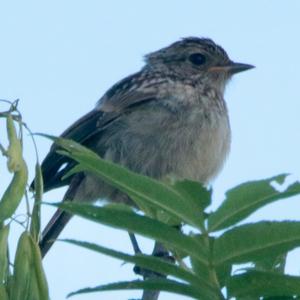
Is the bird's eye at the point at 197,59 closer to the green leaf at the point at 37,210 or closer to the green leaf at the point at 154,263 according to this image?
the green leaf at the point at 37,210

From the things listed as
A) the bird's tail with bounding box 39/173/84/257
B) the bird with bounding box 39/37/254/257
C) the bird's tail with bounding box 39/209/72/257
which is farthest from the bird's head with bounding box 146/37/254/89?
the bird's tail with bounding box 39/209/72/257

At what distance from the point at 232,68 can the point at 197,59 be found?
42 centimetres

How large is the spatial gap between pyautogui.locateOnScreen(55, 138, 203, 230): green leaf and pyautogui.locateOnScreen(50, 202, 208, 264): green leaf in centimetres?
4

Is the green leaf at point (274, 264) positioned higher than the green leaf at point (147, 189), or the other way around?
the green leaf at point (147, 189)

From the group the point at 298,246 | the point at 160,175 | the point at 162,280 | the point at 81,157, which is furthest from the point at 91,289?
the point at 160,175

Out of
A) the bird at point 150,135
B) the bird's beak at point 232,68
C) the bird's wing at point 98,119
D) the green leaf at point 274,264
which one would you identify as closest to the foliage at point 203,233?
the green leaf at point 274,264

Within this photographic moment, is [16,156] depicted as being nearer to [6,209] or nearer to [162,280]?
[6,209]

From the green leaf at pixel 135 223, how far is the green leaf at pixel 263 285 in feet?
0.32

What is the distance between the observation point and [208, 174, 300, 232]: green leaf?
187cm

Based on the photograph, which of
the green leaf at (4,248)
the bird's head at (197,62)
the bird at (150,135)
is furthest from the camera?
the bird's head at (197,62)

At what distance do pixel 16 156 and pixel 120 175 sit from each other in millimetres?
479

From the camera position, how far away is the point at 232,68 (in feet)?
27.5

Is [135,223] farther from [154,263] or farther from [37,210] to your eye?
[37,210]

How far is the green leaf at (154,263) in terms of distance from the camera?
193cm
